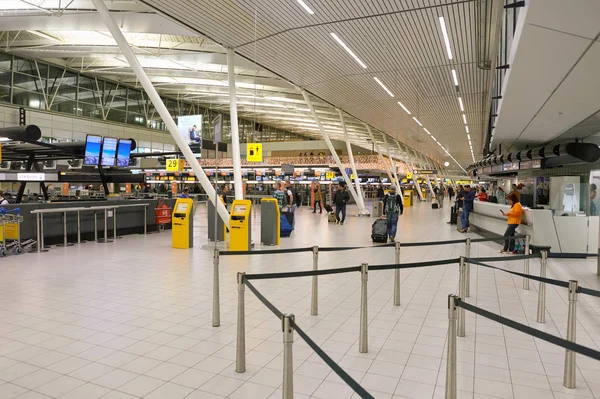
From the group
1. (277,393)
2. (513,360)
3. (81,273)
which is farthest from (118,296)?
(513,360)

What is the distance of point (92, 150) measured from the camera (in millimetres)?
14758

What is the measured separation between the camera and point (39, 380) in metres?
3.70

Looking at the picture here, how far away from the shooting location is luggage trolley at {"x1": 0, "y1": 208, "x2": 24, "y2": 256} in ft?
33.4

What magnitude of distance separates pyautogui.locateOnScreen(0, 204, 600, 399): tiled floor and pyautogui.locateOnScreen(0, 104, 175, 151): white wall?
77.4 feet

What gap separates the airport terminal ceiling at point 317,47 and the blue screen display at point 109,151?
4.52m

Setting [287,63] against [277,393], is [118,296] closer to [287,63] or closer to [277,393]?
[277,393]

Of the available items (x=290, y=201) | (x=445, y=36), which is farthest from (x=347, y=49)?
(x=290, y=201)

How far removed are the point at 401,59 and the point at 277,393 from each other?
12.2 metres

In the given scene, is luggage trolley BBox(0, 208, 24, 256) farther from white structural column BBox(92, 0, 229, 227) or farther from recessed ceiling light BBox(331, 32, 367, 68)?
recessed ceiling light BBox(331, 32, 367, 68)

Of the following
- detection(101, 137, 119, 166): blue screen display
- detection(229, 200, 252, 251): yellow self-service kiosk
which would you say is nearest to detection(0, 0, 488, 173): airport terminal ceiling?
detection(101, 137, 119, 166): blue screen display

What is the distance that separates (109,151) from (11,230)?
5274 mm

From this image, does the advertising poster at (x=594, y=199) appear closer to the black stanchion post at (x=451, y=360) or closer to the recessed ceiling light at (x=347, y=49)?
the recessed ceiling light at (x=347, y=49)

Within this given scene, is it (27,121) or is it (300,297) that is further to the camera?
(27,121)

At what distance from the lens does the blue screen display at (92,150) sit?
1459 cm
